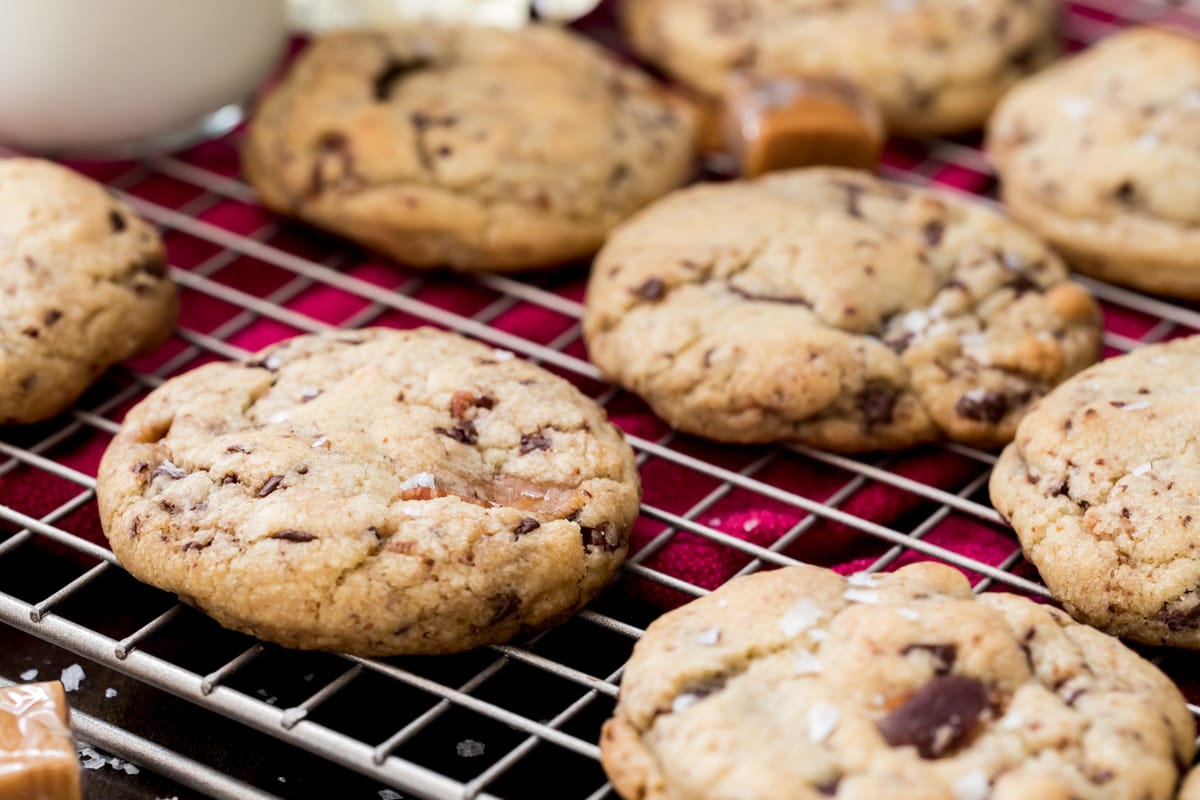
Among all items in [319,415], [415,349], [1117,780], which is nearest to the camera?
[1117,780]

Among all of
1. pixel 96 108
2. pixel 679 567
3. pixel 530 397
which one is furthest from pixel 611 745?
pixel 96 108

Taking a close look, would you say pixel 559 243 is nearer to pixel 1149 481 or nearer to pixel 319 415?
pixel 319 415

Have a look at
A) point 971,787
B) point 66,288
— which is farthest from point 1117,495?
point 66,288

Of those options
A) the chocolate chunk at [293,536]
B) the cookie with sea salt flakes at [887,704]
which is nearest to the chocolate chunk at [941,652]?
the cookie with sea salt flakes at [887,704]

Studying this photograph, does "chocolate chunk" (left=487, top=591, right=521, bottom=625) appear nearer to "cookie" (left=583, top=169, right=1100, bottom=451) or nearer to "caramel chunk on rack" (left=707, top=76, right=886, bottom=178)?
"cookie" (left=583, top=169, right=1100, bottom=451)

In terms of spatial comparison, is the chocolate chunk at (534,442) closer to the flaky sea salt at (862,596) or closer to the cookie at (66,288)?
the flaky sea salt at (862,596)

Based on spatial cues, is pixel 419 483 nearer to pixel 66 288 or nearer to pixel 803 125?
pixel 66 288
